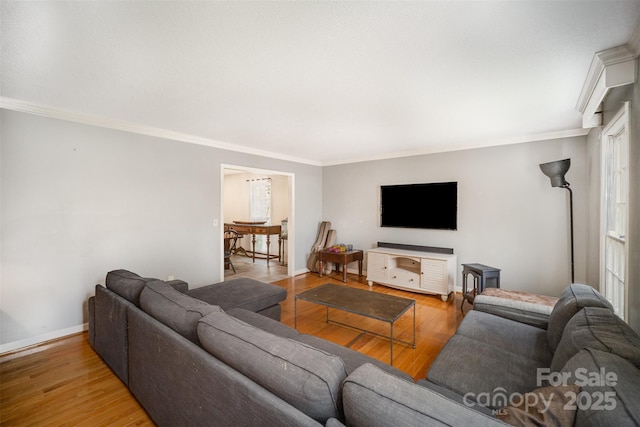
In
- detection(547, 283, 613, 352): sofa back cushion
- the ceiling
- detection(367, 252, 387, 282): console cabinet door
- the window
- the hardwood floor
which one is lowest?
the hardwood floor

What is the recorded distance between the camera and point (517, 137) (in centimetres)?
365

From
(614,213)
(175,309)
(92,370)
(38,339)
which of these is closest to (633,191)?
(614,213)

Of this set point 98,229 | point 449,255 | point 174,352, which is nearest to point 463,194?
point 449,255

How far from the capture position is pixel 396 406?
2.50 ft

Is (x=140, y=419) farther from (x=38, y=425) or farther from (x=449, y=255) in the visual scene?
(x=449, y=255)

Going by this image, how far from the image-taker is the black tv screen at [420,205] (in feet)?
13.9

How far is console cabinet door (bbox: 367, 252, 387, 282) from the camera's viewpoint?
14.7 ft

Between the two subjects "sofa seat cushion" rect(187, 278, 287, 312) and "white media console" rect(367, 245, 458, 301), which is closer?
"sofa seat cushion" rect(187, 278, 287, 312)

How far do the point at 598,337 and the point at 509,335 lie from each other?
71 centimetres

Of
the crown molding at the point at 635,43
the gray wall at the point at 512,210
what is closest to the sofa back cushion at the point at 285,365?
the crown molding at the point at 635,43

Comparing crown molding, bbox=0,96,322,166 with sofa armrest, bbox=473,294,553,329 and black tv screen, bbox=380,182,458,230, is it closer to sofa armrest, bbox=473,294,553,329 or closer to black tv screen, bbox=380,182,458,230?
black tv screen, bbox=380,182,458,230

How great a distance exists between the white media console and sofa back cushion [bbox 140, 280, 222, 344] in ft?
10.9

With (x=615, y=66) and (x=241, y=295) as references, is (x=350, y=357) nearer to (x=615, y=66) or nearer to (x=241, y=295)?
(x=241, y=295)

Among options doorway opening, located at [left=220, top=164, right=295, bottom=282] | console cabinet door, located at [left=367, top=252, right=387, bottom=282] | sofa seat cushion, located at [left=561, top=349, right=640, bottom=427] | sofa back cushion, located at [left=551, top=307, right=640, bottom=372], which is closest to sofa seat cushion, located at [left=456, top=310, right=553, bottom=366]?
sofa back cushion, located at [left=551, top=307, right=640, bottom=372]
